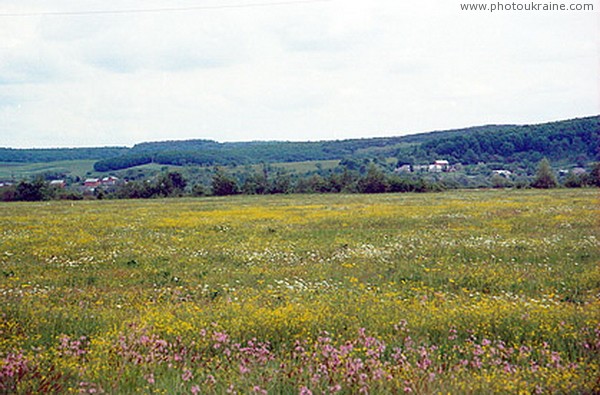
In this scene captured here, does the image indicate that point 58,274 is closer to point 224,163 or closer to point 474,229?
point 474,229

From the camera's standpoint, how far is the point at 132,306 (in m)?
9.34

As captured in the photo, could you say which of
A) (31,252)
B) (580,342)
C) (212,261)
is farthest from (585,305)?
(31,252)

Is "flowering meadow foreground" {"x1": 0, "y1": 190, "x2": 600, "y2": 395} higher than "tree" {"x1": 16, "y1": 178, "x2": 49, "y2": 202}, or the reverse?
"flowering meadow foreground" {"x1": 0, "y1": 190, "x2": 600, "y2": 395}

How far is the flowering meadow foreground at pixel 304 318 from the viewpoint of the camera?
557 centimetres

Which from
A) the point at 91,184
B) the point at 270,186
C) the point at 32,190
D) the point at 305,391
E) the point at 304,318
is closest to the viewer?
the point at 305,391

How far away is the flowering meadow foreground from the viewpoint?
5570mm

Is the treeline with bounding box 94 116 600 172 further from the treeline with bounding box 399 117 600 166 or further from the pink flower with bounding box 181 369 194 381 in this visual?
the pink flower with bounding box 181 369 194 381

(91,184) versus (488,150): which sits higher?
(488,150)

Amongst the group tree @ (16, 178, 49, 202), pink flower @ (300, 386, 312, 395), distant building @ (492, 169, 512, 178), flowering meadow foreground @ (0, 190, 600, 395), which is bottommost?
distant building @ (492, 169, 512, 178)

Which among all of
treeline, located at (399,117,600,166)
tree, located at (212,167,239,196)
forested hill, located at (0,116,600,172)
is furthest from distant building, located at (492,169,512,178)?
tree, located at (212,167,239,196)

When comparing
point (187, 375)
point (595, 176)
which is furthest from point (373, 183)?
point (187, 375)

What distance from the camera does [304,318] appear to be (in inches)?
310

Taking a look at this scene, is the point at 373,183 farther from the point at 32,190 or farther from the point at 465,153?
the point at 465,153

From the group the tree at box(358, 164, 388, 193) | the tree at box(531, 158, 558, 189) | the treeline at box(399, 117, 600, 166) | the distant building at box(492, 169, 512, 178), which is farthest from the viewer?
the distant building at box(492, 169, 512, 178)
